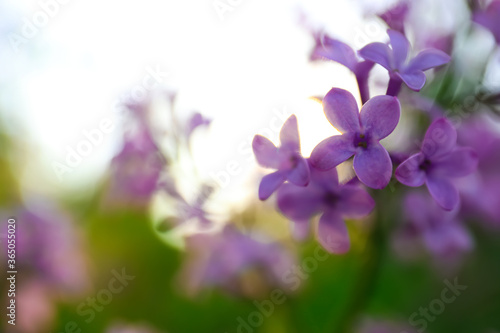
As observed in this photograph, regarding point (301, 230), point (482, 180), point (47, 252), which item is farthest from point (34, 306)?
point (482, 180)

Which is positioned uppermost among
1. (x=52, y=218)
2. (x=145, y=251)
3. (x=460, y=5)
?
(x=460, y=5)

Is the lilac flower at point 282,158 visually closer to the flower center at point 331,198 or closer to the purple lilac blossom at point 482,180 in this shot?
the flower center at point 331,198

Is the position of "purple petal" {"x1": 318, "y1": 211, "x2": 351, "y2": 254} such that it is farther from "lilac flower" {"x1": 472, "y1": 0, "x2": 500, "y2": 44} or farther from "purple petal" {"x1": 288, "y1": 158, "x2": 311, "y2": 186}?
"lilac flower" {"x1": 472, "y1": 0, "x2": 500, "y2": 44}

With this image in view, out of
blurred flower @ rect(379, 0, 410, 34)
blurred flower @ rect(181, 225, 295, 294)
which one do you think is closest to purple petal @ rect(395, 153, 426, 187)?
blurred flower @ rect(379, 0, 410, 34)

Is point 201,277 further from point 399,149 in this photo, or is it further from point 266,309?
point 399,149

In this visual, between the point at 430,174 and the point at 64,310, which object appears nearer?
the point at 430,174

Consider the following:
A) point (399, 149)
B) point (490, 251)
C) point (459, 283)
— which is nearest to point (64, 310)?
point (399, 149)
